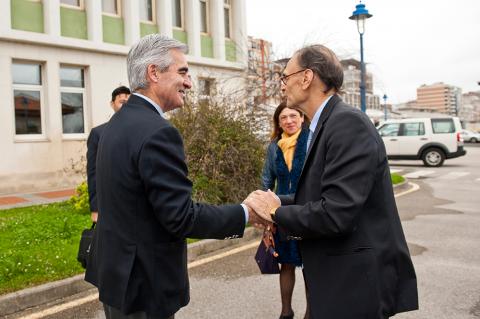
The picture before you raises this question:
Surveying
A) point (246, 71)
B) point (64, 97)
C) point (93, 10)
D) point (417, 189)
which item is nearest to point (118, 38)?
point (93, 10)

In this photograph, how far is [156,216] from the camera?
6.32ft

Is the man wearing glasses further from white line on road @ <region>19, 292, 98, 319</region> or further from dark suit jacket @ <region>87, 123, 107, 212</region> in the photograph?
white line on road @ <region>19, 292, 98, 319</region>

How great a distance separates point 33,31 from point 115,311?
13181 mm

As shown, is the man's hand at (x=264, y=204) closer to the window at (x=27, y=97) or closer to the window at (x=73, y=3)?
the window at (x=27, y=97)

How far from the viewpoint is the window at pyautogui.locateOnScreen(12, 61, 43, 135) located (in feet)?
43.0

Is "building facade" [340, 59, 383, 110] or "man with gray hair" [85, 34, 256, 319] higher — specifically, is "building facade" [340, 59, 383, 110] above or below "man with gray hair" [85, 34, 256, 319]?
above

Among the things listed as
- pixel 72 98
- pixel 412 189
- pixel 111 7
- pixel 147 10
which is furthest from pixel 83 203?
pixel 147 10

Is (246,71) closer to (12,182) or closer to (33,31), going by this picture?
(33,31)

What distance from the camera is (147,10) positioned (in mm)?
17094

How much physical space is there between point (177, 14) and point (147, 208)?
1754cm

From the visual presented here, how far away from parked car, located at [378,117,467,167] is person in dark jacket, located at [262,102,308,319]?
626 inches

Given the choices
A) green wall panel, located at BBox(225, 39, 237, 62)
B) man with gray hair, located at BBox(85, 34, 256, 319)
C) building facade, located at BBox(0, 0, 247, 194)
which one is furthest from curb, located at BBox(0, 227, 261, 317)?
green wall panel, located at BBox(225, 39, 237, 62)

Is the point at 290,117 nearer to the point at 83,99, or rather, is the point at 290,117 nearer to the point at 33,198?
the point at 33,198

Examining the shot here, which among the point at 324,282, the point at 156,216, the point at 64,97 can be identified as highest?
the point at 64,97
